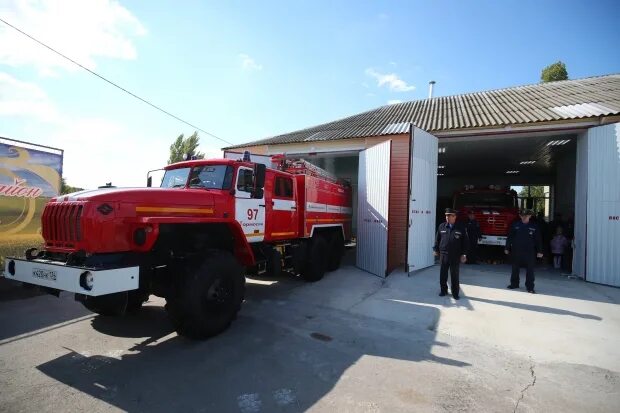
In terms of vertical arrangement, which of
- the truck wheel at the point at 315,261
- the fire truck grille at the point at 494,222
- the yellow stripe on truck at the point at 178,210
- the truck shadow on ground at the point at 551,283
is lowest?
the truck shadow on ground at the point at 551,283

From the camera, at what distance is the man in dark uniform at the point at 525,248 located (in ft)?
23.2

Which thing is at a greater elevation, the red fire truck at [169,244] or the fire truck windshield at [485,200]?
the fire truck windshield at [485,200]

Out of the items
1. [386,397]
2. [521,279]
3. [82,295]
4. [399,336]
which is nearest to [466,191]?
[521,279]

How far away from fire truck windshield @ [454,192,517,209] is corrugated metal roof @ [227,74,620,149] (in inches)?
116

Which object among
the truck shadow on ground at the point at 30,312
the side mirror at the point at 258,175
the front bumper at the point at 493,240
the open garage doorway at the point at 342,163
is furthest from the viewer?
the open garage doorway at the point at 342,163

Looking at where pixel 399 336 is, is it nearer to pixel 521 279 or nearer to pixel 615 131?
pixel 521 279

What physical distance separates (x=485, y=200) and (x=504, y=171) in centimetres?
1027

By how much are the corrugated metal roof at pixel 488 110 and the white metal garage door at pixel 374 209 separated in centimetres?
164

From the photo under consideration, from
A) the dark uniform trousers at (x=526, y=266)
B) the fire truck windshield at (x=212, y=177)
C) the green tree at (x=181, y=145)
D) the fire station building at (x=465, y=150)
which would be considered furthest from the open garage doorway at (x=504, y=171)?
the green tree at (x=181, y=145)

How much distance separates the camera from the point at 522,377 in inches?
143

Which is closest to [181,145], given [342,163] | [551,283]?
[342,163]

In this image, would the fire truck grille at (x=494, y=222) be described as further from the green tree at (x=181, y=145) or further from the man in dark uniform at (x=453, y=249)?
the green tree at (x=181, y=145)

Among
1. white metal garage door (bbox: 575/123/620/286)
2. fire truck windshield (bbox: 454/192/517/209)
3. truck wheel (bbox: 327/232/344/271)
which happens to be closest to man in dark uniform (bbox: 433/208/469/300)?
truck wheel (bbox: 327/232/344/271)

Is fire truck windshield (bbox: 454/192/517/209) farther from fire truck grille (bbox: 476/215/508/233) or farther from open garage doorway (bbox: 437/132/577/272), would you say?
fire truck grille (bbox: 476/215/508/233)
